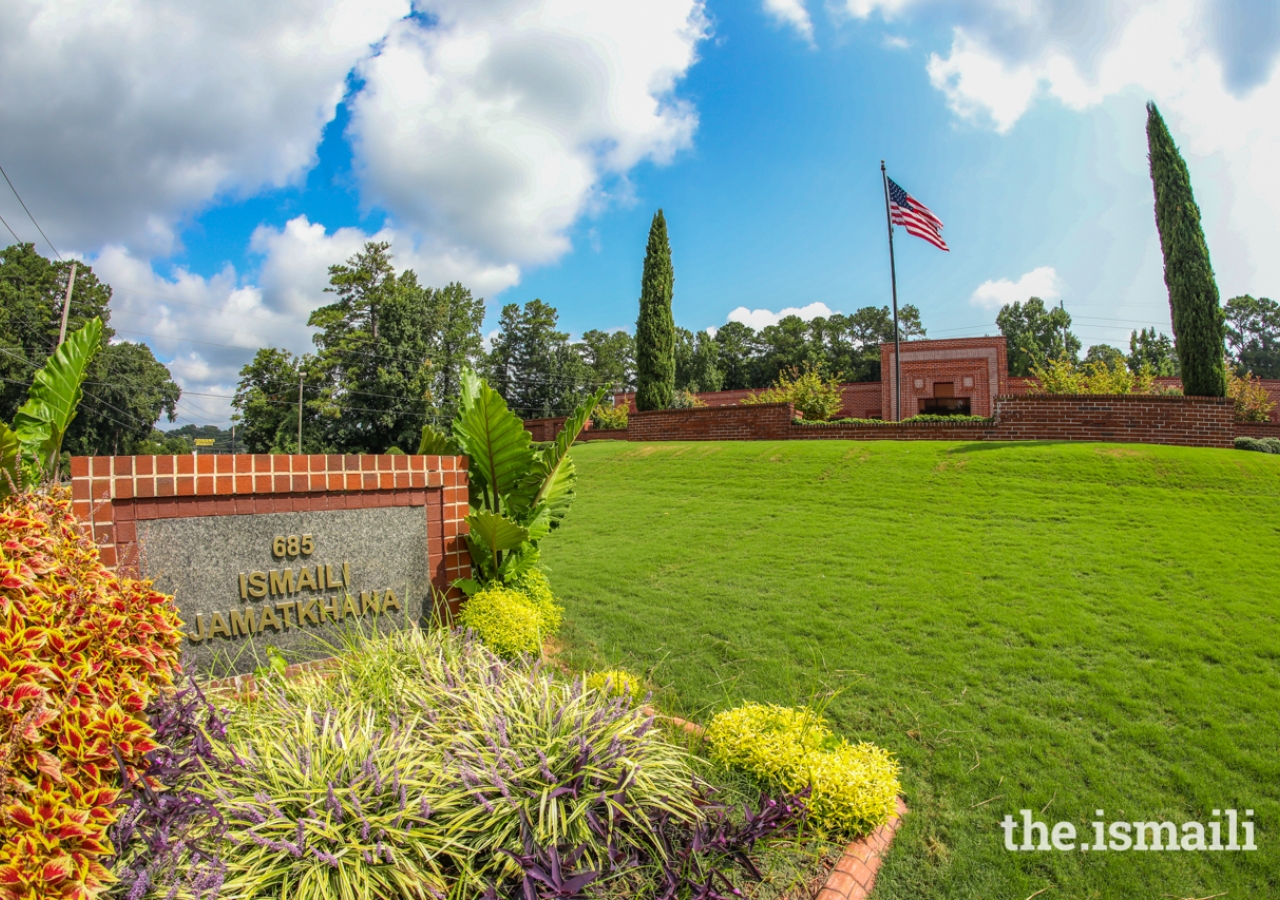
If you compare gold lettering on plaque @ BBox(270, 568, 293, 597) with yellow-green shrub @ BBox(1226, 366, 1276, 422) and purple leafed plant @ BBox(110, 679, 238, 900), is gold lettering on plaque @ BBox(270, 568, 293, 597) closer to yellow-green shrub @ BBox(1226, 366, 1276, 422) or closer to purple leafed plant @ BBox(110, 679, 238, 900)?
purple leafed plant @ BBox(110, 679, 238, 900)

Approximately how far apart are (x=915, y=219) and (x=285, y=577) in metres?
17.8

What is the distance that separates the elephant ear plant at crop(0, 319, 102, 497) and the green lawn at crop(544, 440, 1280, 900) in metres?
4.13

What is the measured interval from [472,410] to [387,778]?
2.92m

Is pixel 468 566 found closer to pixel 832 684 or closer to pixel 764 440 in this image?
pixel 832 684

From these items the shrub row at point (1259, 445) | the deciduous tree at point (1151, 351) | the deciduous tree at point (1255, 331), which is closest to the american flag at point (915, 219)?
the shrub row at point (1259, 445)

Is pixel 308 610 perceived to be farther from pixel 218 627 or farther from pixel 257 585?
pixel 218 627

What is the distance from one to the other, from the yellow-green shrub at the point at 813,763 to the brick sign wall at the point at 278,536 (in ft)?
8.42

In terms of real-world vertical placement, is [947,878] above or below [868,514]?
below

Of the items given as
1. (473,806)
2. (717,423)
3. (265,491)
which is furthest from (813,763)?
(717,423)

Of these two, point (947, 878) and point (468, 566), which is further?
point (468, 566)

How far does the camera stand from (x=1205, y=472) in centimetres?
860

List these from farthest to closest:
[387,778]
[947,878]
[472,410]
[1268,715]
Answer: [472,410] < [1268,715] < [947,878] < [387,778]

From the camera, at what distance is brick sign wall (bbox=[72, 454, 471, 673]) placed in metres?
3.49

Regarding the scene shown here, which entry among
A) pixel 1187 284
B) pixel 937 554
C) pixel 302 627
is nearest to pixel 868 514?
pixel 937 554
